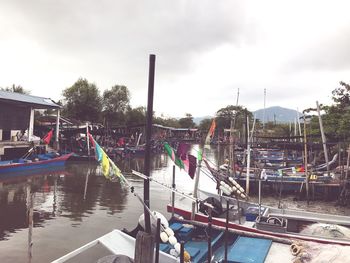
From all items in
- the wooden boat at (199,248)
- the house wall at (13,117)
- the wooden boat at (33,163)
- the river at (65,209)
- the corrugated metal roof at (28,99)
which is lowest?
the river at (65,209)

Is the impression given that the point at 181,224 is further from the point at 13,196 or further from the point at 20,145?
the point at 20,145

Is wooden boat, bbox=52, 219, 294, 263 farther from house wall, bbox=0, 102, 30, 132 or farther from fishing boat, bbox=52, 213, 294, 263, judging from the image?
house wall, bbox=0, 102, 30, 132

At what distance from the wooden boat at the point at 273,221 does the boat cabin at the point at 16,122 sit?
22.7 m

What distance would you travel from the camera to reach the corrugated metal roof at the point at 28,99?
Result: 97.6ft

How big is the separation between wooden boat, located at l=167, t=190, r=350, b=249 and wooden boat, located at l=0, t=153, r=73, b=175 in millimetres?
17219

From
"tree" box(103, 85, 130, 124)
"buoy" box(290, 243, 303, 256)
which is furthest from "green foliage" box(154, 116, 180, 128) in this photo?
"buoy" box(290, 243, 303, 256)

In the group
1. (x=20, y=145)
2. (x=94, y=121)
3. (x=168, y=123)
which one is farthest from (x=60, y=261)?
(x=168, y=123)

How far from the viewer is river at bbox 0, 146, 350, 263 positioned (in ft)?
37.4

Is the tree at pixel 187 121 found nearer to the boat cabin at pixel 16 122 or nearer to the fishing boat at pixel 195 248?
the boat cabin at pixel 16 122

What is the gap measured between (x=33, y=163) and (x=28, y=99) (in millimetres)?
8780

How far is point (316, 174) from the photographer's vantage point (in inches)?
861

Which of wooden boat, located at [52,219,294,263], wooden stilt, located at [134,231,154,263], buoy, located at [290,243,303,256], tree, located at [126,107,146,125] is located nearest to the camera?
wooden stilt, located at [134,231,154,263]

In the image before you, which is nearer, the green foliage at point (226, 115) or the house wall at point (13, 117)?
the house wall at point (13, 117)

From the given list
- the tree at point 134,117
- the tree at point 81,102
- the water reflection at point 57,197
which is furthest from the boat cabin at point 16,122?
the tree at point 134,117
